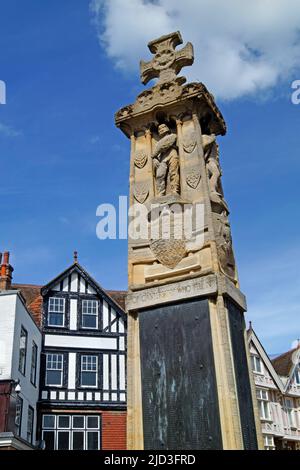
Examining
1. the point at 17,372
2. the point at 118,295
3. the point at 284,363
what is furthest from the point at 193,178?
the point at 284,363

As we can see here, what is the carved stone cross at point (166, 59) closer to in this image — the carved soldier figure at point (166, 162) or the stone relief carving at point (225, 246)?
the carved soldier figure at point (166, 162)

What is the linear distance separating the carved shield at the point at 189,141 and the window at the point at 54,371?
51.2 feet

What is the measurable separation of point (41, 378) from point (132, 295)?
15.3 meters

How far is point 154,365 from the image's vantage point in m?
5.97

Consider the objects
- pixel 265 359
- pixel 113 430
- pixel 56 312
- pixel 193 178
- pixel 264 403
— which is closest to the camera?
pixel 193 178

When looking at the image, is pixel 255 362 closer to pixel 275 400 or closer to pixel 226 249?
pixel 275 400

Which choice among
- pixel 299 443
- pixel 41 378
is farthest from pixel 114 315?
pixel 299 443

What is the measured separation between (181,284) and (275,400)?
80.1ft

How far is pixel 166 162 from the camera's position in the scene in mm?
7121

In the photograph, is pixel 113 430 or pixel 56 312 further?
pixel 56 312

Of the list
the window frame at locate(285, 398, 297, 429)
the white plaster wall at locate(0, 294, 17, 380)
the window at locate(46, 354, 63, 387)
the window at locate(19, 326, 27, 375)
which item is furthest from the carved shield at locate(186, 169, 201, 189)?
the window frame at locate(285, 398, 297, 429)

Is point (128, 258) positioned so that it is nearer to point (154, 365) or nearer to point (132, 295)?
point (132, 295)
